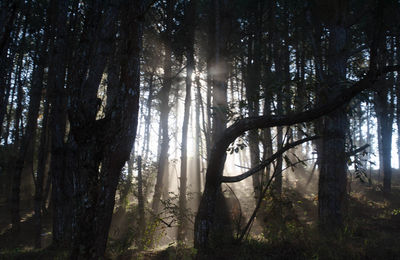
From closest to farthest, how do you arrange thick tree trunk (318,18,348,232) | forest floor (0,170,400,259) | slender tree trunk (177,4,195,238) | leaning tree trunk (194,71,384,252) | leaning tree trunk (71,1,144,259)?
leaning tree trunk (71,1,144,259)
leaning tree trunk (194,71,384,252)
forest floor (0,170,400,259)
thick tree trunk (318,18,348,232)
slender tree trunk (177,4,195,238)

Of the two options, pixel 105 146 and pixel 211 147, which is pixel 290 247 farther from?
pixel 105 146

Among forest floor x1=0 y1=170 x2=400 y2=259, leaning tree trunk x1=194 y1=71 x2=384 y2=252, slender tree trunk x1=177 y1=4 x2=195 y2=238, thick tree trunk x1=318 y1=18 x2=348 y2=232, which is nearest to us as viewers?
leaning tree trunk x1=194 y1=71 x2=384 y2=252

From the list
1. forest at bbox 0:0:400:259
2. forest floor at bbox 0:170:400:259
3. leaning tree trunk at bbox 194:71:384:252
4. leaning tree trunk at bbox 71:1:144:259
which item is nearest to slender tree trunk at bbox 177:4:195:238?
forest at bbox 0:0:400:259

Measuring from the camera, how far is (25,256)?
23.7ft

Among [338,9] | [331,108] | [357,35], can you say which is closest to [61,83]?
[331,108]

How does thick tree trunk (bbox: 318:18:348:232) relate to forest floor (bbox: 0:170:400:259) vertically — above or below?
above

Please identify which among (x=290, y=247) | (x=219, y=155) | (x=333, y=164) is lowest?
(x=290, y=247)

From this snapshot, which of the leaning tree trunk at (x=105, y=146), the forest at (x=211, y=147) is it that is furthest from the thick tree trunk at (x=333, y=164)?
the leaning tree trunk at (x=105, y=146)

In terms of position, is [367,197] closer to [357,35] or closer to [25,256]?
[357,35]

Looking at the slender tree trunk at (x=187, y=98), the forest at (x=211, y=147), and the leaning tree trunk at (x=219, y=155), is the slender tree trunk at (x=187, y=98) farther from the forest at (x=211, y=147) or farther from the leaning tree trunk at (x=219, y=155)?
the leaning tree trunk at (x=219, y=155)

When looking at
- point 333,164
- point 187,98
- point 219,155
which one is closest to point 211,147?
point 219,155

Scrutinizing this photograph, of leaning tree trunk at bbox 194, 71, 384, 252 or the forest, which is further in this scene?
leaning tree trunk at bbox 194, 71, 384, 252

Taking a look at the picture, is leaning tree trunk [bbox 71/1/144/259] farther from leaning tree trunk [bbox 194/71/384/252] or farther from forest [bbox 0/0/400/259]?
leaning tree trunk [bbox 194/71/384/252]

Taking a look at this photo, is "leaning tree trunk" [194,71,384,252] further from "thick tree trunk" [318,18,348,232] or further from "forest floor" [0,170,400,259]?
"thick tree trunk" [318,18,348,232]
